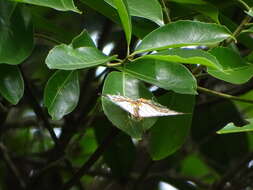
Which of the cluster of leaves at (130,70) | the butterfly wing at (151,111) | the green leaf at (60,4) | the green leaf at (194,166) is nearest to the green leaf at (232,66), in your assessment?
the cluster of leaves at (130,70)

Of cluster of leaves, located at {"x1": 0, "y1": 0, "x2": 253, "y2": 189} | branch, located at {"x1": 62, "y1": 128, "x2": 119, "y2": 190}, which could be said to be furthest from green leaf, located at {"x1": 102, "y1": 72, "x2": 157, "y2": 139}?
branch, located at {"x1": 62, "y1": 128, "x2": 119, "y2": 190}

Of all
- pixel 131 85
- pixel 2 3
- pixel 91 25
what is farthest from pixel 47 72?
pixel 131 85

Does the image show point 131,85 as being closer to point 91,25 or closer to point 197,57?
point 197,57

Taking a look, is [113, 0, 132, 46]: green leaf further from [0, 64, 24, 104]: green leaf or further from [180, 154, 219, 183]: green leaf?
[180, 154, 219, 183]: green leaf

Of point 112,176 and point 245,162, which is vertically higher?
point 245,162

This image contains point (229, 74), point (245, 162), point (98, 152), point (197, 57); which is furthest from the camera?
point (245, 162)

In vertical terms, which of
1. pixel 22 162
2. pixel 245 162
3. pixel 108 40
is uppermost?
pixel 108 40

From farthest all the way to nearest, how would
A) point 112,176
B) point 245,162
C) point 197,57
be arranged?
point 112,176 → point 245,162 → point 197,57
